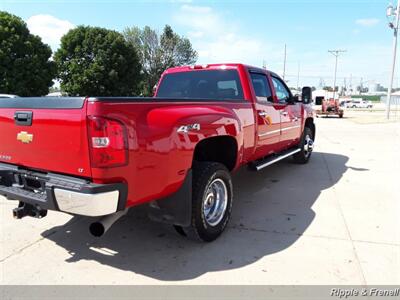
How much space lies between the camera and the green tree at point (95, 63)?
27266 mm

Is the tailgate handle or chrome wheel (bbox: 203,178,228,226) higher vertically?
→ the tailgate handle

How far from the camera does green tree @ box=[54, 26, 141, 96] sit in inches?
1073

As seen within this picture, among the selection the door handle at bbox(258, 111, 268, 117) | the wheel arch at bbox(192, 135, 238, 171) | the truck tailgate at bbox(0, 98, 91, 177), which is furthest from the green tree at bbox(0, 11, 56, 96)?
the wheel arch at bbox(192, 135, 238, 171)

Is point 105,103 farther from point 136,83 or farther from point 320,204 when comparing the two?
point 136,83

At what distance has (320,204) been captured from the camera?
491 centimetres

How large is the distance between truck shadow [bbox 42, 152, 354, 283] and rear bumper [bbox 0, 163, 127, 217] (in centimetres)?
80

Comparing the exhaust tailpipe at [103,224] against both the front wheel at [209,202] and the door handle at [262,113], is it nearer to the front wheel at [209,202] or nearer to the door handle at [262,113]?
the front wheel at [209,202]

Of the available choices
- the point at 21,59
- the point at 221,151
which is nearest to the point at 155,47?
the point at 21,59

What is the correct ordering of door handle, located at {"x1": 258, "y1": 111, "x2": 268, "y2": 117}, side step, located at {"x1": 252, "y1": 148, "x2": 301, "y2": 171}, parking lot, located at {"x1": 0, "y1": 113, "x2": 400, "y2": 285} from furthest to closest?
side step, located at {"x1": 252, "y1": 148, "x2": 301, "y2": 171} < door handle, located at {"x1": 258, "y1": 111, "x2": 268, "y2": 117} < parking lot, located at {"x1": 0, "y1": 113, "x2": 400, "y2": 285}

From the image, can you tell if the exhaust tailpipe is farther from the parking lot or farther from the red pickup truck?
the parking lot

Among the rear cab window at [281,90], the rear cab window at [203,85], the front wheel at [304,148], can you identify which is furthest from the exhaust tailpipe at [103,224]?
the front wheel at [304,148]

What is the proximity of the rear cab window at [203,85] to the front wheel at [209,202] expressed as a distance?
57.5 inches

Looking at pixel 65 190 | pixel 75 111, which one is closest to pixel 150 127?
pixel 75 111

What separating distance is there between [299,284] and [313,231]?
119 centimetres
